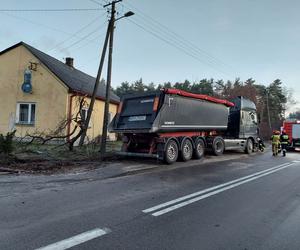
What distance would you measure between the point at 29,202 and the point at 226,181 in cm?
548

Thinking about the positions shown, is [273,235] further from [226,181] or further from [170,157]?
[170,157]

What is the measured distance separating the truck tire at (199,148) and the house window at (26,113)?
36.5 ft

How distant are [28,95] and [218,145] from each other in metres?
12.5

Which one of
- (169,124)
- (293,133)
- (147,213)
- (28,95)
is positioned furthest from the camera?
(293,133)

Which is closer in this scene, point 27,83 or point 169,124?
point 169,124

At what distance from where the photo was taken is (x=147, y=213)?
5.36 meters

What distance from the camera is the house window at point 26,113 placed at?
64.1 ft

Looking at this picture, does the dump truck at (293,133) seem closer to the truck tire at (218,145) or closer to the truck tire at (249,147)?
the truck tire at (249,147)

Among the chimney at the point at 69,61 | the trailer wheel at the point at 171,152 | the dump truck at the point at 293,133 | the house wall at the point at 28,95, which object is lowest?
the trailer wheel at the point at 171,152

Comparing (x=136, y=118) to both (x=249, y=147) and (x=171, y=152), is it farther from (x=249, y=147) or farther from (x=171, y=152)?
(x=249, y=147)

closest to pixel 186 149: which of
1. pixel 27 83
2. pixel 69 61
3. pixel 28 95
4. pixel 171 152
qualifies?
pixel 171 152

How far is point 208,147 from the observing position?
606 inches

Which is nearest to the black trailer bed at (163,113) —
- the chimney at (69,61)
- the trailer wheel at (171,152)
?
the trailer wheel at (171,152)

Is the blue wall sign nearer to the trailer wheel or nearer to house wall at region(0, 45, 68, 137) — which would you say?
house wall at region(0, 45, 68, 137)
